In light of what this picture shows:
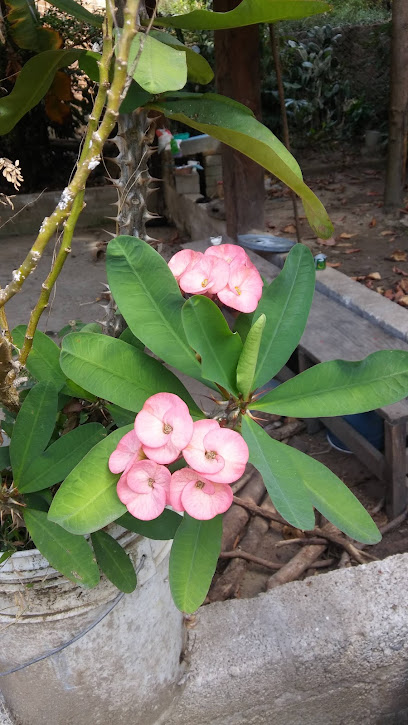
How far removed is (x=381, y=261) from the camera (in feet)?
14.0

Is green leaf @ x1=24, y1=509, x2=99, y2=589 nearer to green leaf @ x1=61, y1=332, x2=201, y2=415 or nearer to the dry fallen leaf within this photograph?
green leaf @ x1=61, y1=332, x2=201, y2=415

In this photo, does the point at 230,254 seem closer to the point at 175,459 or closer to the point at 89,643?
the point at 175,459

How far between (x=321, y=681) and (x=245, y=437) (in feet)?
3.51

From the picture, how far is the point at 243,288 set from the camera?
0.97m

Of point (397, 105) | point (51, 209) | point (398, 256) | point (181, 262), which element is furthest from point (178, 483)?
point (51, 209)

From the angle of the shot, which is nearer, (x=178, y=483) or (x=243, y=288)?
(x=178, y=483)

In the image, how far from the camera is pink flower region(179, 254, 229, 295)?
37.6 inches

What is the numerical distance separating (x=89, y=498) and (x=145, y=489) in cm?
9

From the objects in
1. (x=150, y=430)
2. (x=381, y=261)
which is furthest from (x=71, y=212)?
(x=381, y=261)

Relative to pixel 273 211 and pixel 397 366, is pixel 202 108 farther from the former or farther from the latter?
pixel 273 211

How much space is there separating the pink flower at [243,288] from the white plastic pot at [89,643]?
522mm

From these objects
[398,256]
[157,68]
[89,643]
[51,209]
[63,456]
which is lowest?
[51,209]

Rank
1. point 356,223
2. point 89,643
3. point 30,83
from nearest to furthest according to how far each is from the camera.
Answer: point 30,83 → point 89,643 → point 356,223

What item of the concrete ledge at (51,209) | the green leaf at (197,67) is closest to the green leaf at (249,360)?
the green leaf at (197,67)
